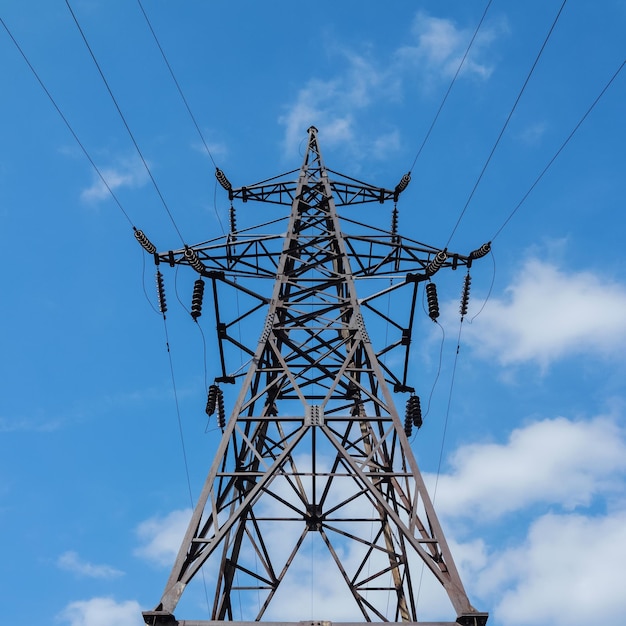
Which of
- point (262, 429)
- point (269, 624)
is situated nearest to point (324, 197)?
point (262, 429)

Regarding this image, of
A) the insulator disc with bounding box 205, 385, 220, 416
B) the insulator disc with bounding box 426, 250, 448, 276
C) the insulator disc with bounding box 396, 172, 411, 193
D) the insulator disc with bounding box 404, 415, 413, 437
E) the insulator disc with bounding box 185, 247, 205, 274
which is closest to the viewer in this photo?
the insulator disc with bounding box 185, 247, 205, 274

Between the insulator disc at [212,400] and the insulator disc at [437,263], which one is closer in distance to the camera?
the insulator disc at [437,263]

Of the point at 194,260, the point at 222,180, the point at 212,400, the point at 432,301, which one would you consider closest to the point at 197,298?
the point at 194,260

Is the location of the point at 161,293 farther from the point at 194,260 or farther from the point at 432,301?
the point at 432,301

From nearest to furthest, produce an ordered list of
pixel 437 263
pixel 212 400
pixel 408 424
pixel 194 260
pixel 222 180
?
pixel 194 260
pixel 437 263
pixel 212 400
pixel 408 424
pixel 222 180

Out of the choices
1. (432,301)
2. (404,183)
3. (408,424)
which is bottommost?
(408,424)

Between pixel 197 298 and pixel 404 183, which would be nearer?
pixel 197 298

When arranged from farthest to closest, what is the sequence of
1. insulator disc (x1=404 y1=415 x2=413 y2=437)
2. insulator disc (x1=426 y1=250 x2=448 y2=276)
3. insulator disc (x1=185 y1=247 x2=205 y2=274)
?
insulator disc (x1=404 y1=415 x2=413 y2=437) < insulator disc (x1=426 y1=250 x2=448 y2=276) < insulator disc (x1=185 y1=247 x2=205 y2=274)

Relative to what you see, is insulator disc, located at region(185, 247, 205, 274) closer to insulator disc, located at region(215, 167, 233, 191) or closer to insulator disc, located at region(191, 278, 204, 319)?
insulator disc, located at region(191, 278, 204, 319)

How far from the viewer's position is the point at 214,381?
1620 cm

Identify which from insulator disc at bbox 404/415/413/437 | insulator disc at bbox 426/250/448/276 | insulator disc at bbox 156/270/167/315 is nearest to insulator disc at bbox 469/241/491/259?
insulator disc at bbox 426/250/448/276

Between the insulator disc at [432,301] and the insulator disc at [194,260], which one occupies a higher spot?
the insulator disc at [194,260]

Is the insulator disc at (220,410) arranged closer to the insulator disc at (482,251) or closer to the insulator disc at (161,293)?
the insulator disc at (161,293)

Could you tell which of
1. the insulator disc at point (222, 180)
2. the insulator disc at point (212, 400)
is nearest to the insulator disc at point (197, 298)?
the insulator disc at point (212, 400)
